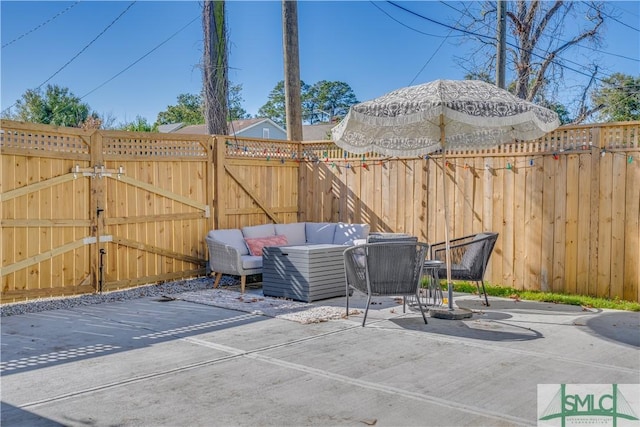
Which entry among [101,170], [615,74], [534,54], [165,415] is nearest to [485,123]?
[165,415]

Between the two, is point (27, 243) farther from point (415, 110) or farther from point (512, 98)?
point (512, 98)

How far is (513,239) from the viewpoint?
734 centimetres

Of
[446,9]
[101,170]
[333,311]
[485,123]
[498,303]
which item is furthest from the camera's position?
[446,9]

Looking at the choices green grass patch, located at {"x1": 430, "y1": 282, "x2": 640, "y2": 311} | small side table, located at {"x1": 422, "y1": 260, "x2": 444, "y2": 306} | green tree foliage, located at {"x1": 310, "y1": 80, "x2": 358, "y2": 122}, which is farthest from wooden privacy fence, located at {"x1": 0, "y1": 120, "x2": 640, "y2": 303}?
green tree foliage, located at {"x1": 310, "y1": 80, "x2": 358, "y2": 122}

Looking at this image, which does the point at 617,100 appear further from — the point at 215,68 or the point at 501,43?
the point at 215,68

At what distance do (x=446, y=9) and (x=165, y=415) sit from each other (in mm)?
12686

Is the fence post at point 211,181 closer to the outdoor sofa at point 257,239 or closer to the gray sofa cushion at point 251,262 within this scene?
the outdoor sofa at point 257,239

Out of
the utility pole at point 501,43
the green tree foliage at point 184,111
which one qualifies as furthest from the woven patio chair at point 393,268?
the green tree foliage at point 184,111

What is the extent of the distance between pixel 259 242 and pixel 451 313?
308 cm

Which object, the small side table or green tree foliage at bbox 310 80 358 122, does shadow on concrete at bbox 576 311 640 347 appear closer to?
the small side table

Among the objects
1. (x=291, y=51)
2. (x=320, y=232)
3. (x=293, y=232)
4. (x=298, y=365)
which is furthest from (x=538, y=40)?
(x=298, y=365)

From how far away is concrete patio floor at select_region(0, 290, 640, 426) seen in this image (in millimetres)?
3246

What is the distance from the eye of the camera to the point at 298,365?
4180mm

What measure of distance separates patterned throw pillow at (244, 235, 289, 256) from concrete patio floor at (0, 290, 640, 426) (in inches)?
64.7
